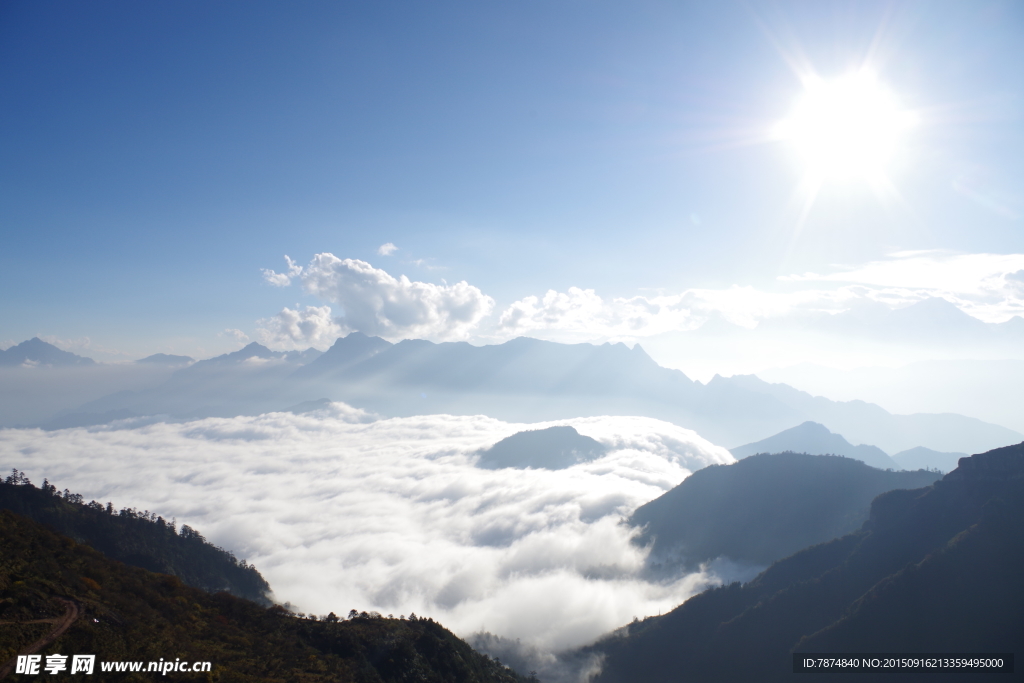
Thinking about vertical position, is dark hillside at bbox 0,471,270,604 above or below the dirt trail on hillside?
below

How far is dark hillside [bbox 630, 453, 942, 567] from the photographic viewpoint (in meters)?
148

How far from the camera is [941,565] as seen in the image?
81.6 meters

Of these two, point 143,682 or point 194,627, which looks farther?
point 194,627

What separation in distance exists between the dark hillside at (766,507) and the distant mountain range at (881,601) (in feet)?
136

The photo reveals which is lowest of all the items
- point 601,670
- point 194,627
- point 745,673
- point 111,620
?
point 601,670

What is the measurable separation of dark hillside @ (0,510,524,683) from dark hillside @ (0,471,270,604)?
55314 mm

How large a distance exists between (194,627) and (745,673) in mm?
101375

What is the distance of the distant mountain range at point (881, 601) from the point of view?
247 feet

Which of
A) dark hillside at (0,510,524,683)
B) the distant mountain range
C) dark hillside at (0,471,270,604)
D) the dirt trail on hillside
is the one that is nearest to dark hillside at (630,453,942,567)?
the distant mountain range

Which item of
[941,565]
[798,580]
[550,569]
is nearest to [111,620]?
[941,565]

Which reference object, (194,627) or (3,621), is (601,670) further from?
(3,621)

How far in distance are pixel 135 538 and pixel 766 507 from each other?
613 ft

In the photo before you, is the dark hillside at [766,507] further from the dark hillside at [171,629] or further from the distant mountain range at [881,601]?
the dark hillside at [171,629]

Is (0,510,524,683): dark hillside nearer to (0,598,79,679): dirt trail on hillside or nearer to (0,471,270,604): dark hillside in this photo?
(0,598,79,679): dirt trail on hillside
